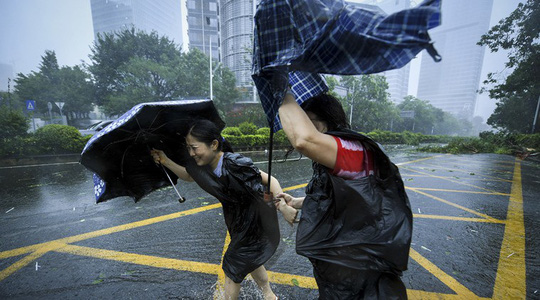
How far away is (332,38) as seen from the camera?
809 millimetres

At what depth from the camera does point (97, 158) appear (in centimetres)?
154

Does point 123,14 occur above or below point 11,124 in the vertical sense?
above

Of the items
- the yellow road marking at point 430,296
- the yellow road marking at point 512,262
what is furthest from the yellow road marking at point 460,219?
the yellow road marking at point 430,296

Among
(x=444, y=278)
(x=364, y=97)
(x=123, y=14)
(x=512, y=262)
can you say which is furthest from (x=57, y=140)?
(x=123, y=14)

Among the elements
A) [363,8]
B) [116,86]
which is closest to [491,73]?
[363,8]

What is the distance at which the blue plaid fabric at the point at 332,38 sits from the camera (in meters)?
0.73

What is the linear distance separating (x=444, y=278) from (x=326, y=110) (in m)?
2.49

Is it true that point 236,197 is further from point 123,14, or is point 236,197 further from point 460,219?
point 123,14

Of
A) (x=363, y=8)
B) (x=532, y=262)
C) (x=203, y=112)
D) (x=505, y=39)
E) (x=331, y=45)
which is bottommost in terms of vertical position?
(x=532, y=262)

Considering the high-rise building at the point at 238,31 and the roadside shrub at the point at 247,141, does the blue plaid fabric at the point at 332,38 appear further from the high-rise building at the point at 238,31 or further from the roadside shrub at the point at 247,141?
the high-rise building at the point at 238,31

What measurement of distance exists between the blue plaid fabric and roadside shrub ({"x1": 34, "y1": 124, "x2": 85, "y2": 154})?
11.3 metres

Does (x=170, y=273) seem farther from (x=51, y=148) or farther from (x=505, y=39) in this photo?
(x=505, y=39)

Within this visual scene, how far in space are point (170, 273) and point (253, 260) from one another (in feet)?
4.19

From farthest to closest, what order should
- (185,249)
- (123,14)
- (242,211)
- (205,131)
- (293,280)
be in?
(123,14) → (185,249) → (293,280) → (242,211) → (205,131)
